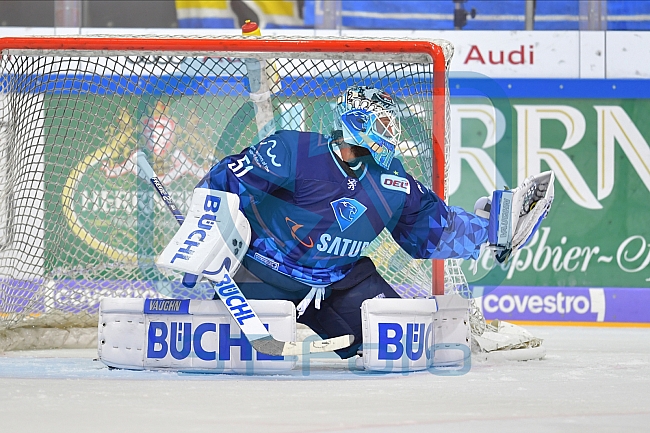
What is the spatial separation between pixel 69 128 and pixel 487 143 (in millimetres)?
2635

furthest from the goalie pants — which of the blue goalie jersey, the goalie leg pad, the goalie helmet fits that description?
the goalie helmet

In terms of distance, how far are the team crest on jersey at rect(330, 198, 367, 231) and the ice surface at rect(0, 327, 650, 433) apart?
1.47 ft

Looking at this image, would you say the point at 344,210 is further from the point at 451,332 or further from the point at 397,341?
the point at 451,332

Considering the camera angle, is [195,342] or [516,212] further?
[516,212]

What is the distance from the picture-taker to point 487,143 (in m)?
5.77

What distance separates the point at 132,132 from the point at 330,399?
197 cm

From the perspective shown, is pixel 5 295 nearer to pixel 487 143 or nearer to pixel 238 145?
pixel 238 145

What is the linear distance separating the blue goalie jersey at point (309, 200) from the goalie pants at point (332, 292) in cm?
3

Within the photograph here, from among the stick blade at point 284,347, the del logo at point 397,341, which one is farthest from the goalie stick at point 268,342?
the del logo at point 397,341

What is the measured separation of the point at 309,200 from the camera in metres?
3.12

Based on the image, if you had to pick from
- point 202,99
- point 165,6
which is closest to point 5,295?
point 202,99

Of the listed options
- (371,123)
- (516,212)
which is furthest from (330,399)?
(516,212)

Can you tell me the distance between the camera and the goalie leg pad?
2898mm

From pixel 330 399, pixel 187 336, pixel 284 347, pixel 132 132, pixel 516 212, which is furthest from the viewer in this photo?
pixel 132 132
